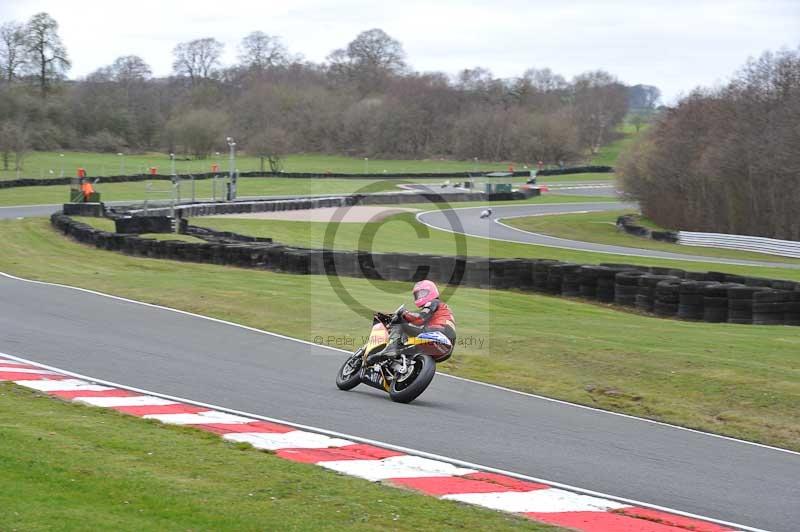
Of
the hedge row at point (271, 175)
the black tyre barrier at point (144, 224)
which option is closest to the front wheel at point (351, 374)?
the black tyre barrier at point (144, 224)

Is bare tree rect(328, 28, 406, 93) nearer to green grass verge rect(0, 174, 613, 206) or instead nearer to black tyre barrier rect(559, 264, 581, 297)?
green grass verge rect(0, 174, 613, 206)

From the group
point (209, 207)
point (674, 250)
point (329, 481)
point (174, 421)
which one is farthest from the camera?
point (209, 207)

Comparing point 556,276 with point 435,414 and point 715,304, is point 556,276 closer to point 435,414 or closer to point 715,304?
point 715,304

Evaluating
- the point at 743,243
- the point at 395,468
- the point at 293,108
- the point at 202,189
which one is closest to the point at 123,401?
the point at 395,468

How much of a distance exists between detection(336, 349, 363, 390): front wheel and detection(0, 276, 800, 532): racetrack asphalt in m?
0.13

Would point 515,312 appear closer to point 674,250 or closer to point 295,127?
point 674,250

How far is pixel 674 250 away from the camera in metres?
39.5

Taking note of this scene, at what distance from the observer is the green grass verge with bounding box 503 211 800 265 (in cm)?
3884

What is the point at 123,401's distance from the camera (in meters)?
10.1

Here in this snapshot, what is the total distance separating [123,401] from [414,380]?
9.85ft

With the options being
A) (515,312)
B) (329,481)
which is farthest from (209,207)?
(329,481)

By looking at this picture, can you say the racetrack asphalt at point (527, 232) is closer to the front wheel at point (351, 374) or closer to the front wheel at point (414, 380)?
the front wheel at point (351, 374)

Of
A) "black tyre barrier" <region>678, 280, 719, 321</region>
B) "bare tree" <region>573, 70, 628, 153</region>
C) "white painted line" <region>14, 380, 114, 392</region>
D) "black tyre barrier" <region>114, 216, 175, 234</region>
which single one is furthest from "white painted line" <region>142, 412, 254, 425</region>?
"bare tree" <region>573, 70, 628, 153</region>

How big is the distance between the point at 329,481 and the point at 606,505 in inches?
79.1
